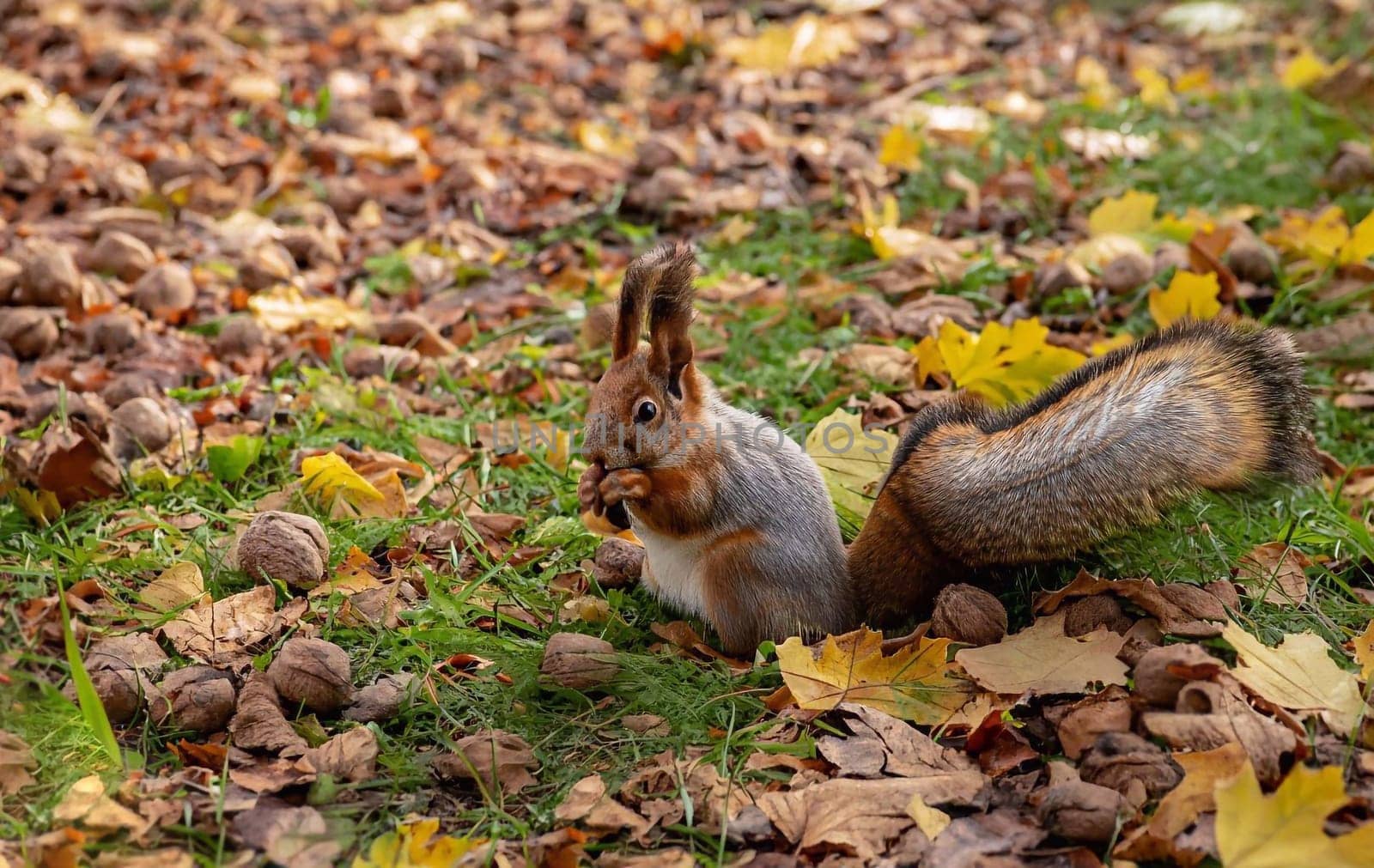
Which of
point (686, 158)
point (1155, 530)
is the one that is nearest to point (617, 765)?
point (1155, 530)

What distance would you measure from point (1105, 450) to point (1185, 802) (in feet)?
1.57

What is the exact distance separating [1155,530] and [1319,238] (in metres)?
1.31

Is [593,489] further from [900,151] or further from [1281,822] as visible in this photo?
[900,151]

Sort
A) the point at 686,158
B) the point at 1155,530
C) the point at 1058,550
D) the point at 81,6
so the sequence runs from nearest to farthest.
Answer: the point at 1058,550
the point at 1155,530
the point at 686,158
the point at 81,6

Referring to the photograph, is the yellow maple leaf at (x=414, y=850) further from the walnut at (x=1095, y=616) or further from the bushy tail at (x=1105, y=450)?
the walnut at (x=1095, y=616)

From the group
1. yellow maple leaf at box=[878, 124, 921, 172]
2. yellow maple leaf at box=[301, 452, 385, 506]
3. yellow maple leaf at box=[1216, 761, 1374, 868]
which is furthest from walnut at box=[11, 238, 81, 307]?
A: yellow maple leaf at box=[1216, 761, 1374, 868]

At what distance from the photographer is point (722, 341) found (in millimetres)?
2998

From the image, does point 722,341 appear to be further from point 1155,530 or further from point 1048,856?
point 1048,856

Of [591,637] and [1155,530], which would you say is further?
[1155,530]

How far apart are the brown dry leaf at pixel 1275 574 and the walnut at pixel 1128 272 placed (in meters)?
1.00

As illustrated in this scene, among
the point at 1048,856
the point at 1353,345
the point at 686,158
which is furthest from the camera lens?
the point at 686,158

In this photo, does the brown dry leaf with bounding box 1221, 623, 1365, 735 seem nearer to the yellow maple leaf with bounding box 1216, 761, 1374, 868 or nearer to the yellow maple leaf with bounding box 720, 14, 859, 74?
the yellow maple leaf with bounding box 1216, 761, 1374, 868

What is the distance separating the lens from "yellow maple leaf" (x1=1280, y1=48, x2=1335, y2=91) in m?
4.32

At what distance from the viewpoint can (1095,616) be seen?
6.10 ft
